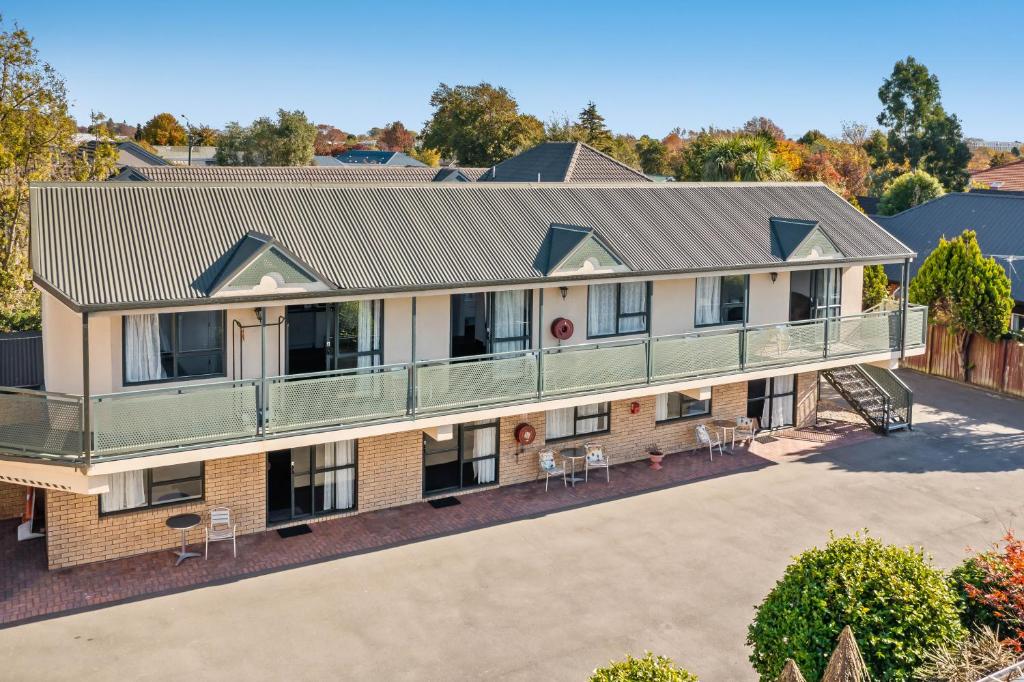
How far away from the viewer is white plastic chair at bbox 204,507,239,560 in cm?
1703

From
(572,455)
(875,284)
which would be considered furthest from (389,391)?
(875,284)

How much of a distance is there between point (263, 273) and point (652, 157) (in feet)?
218

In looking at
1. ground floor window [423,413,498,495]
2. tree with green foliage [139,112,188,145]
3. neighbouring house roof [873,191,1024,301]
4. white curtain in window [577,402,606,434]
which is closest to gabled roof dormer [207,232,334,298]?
ground floor window [423,413,498,495]

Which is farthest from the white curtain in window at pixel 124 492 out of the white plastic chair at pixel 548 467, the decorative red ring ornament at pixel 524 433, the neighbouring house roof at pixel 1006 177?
the neighbouring house roof at pixel 1006 177

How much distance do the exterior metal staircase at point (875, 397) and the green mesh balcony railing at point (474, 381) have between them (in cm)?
1013

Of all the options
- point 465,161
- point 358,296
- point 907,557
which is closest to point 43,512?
point 358,296

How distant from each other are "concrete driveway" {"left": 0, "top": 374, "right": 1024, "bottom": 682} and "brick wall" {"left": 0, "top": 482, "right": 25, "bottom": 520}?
4436mm

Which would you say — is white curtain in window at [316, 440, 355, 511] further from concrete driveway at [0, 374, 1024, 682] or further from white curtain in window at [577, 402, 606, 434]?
white curtain in window at [577, 402, 606, 434]

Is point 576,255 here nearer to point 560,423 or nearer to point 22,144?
point 560,423

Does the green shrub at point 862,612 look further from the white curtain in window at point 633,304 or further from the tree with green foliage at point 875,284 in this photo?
the tree with green foliage at point 875,284

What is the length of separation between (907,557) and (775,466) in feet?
34.8

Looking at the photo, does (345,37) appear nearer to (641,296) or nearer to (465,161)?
(465,161)

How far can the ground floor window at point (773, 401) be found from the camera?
79.6 ft

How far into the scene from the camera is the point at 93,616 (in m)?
15.0
